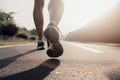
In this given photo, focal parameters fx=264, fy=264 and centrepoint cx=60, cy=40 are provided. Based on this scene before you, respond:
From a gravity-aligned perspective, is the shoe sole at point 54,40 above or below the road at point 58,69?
above

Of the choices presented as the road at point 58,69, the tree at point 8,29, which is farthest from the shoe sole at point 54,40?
the tree at point 8,29

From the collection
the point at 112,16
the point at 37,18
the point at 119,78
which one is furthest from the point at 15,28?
the point at 119,78

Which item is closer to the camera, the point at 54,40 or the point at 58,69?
the point at 58,69

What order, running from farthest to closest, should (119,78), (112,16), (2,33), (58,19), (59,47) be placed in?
(112,16)
(2,33)
(58,19)
(59,47)
(119,78)

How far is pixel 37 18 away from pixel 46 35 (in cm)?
83

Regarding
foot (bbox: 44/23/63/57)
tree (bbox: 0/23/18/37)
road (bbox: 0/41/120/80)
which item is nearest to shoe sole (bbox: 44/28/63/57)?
foot (bbox: 44/23/63/57)

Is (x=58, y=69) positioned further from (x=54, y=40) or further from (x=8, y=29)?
(x=8, y=29)

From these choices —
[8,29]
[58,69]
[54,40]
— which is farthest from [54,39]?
[8,29]

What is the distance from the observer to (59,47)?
326cm

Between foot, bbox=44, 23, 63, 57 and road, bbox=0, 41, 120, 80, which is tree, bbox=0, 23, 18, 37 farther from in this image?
foot, bbox=44, 23, 63, 57

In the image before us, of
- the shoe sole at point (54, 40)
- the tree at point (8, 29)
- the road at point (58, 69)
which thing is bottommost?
the road at point (58, 69)

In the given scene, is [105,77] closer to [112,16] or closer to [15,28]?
[15,28]

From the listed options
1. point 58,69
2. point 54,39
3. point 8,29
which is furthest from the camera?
point 8,29

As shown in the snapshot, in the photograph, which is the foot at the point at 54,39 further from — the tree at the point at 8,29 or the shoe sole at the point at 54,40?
the tree at the point at 8,29
